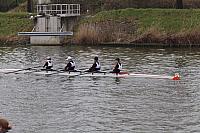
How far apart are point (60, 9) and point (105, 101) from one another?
1753 inches

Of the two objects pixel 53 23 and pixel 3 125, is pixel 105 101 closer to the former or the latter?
pixel 3 125

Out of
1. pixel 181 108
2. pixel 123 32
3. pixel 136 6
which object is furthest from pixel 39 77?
pixel 136 6

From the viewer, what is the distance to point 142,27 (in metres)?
67.8

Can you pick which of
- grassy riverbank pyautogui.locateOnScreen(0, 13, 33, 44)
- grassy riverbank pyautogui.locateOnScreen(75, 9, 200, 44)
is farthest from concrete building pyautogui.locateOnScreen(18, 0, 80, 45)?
grassy riverbank pyautogui.locateOnScreen(75, 9, 200, 44)

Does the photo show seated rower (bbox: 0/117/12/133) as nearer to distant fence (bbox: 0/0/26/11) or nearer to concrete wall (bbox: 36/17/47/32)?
concrete wall (bbox: 36/17/47/32)

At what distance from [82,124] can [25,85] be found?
12.4m

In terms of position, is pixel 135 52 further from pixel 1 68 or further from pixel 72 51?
pixel 1 68

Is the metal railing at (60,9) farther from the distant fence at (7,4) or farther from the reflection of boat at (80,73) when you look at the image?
the reflection of boat at (80,73)

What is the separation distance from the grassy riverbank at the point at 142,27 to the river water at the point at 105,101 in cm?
1374

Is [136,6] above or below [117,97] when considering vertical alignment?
above

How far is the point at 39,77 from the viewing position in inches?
1678

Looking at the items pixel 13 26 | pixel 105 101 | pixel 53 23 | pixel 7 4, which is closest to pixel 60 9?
pixel 53 23

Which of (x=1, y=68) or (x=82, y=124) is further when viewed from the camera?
(x=1, y=68)

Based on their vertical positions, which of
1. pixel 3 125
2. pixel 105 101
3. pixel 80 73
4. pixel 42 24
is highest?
pixel 42 24
